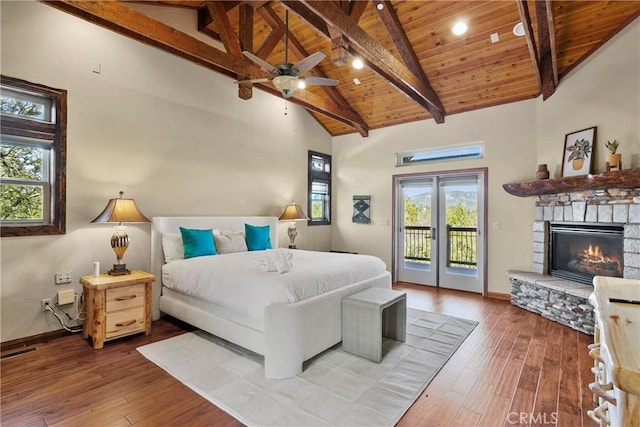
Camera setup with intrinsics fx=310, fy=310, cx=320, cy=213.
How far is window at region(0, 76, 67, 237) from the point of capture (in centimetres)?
317

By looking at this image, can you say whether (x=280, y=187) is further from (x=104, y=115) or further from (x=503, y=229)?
(x=503, y=229)

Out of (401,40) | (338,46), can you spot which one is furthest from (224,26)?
(401,40)

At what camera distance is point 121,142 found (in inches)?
154

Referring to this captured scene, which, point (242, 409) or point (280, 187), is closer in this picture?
point (242, 409)

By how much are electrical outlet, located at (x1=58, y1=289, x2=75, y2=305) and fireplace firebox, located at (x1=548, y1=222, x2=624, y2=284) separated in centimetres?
631

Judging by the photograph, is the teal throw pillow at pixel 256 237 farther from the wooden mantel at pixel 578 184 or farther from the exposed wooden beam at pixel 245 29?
the wooden mantel at pixel 578 184

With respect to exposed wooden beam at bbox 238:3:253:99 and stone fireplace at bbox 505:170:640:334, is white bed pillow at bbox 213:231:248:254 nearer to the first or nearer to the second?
exposed wooden beam at bbox 238:3:253:99

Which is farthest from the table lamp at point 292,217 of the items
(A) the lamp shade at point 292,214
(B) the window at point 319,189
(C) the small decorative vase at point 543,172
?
(C) the small decorative vase at point 543,172

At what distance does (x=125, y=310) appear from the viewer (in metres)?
3.32

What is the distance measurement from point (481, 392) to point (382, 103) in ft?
16.6

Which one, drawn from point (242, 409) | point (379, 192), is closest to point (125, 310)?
point (242, 409)

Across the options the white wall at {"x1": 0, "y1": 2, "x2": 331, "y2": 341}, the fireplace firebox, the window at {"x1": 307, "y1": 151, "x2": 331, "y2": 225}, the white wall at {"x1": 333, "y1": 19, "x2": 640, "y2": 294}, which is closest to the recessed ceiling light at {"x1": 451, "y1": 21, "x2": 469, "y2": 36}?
the white wall at {"x1": 333, "y1": 19, "x2": 640, "y2": 294}

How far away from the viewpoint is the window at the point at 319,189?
691 cm

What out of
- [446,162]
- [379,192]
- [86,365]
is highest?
[446,162]
